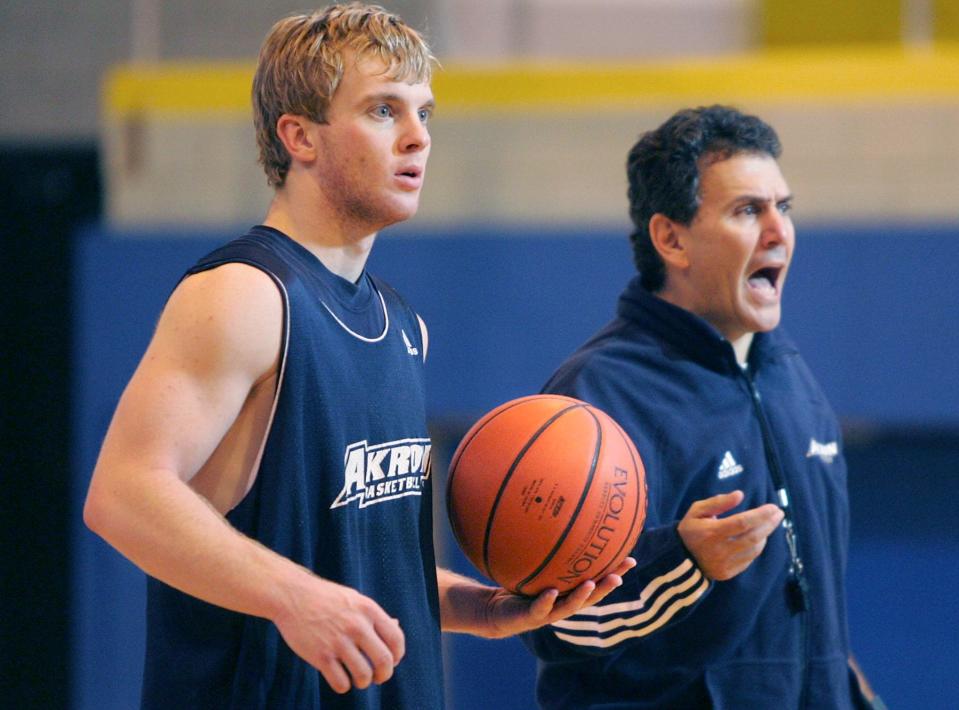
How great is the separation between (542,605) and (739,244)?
89 centimetres

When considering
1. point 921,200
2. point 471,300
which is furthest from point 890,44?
point 471,300

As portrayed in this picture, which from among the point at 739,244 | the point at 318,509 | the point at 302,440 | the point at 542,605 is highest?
the point at 739,244

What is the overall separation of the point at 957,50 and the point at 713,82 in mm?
901

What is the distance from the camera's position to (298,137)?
6.28 ft

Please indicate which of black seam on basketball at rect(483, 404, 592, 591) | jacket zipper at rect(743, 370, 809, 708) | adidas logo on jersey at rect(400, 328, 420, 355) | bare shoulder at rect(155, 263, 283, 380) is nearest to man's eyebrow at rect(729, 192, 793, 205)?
jacket zipper at rect(743, 370, 809, 708)

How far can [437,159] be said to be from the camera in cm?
489

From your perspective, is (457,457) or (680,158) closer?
(457,457)

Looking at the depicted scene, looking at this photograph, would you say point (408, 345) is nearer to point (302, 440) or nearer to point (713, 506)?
point (302, 440)

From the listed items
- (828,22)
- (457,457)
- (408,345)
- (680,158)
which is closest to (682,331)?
(680,158)

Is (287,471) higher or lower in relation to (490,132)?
lower

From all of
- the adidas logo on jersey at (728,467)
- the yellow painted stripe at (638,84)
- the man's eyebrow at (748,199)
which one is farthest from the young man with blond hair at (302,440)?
the yellow painted stripe at (638,84)

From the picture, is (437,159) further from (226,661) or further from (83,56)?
(226,661)

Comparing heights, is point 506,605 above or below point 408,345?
below

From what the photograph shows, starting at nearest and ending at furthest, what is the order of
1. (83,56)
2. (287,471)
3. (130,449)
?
(130,449) → (287,471) → (83,56)
